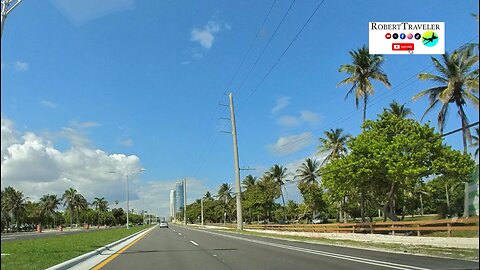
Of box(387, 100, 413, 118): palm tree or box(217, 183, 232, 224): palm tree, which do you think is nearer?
box(387, 100, 413, 118): palm tree

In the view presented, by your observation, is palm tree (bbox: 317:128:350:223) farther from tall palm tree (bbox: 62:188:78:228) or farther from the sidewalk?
tall palm tree (bbox: 62:188:78:228)

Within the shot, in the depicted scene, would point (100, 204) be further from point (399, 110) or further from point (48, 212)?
point (399, 110)

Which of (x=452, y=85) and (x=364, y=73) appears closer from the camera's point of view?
(x=452, y=85)

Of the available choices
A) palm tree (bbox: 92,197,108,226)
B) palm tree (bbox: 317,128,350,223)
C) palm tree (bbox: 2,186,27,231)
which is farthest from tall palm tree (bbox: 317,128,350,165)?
palm tree (bbox: 92,197,108,226)

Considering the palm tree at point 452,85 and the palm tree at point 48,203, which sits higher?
the palm tree at point 452,85

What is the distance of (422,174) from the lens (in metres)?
32.6

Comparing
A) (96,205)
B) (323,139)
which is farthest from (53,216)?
(323,139)

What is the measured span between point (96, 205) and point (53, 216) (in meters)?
43.2

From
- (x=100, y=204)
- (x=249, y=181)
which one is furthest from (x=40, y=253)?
(x=100, y=204)

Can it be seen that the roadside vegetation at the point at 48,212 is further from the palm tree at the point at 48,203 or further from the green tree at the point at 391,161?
the green tree at the point at 391,161

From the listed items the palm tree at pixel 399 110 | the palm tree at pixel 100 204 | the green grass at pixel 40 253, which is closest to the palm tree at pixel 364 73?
the palm tree at pixel 399 110

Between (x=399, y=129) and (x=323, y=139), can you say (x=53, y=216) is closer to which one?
(x=323, y=139)

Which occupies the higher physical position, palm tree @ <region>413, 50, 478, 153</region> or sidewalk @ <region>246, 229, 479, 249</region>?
palm tree @ <region>413, 50, 478, 153</region>

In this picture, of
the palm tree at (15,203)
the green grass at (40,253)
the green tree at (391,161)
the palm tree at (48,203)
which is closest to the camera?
the green grass at (40,253)
